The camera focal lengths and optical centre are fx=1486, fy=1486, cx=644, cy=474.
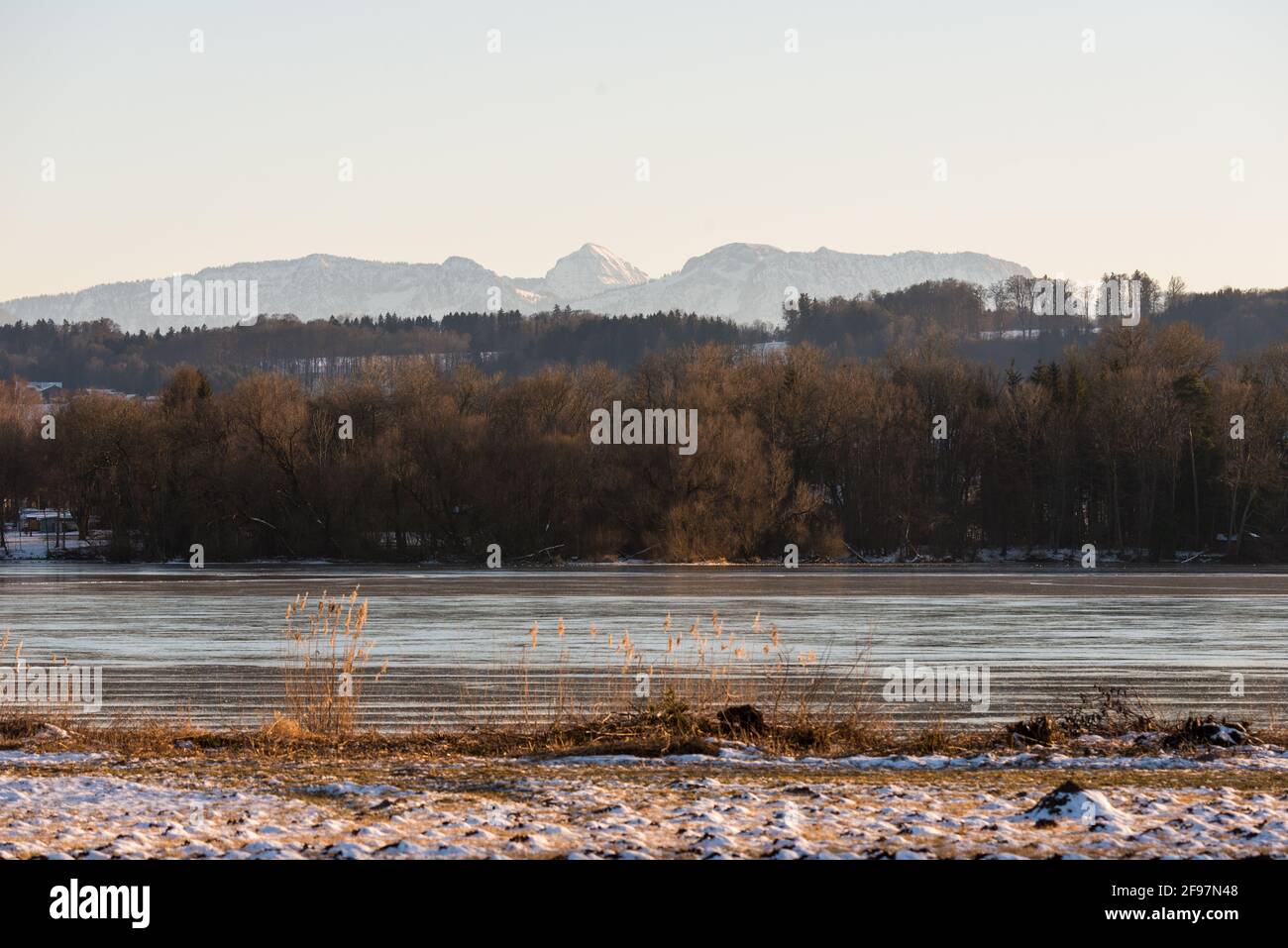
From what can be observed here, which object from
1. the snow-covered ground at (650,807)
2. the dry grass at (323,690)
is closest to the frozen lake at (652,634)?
the dry grass at (323,690)

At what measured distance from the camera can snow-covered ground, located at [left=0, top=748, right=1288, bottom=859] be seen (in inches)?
336

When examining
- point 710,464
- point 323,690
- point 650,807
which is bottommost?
point 323,690

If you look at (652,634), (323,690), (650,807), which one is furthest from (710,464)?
(650,807)

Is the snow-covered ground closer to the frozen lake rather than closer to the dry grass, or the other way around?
the dry grass

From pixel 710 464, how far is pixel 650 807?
7354 cm

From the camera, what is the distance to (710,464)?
274 ft

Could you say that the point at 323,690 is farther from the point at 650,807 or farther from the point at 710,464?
the point at 710,464

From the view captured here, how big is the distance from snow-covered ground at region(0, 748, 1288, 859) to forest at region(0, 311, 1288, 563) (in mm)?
69219

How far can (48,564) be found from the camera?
79.9 meters

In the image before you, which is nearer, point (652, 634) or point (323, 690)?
point (323, 690)

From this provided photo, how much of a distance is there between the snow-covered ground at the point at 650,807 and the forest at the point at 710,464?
6922cm

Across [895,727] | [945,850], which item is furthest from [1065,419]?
[945,850]

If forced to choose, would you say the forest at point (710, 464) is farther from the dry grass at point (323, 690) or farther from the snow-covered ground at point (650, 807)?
the snow-covered ground at point (650, 807)

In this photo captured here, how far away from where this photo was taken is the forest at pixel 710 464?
276 ft
